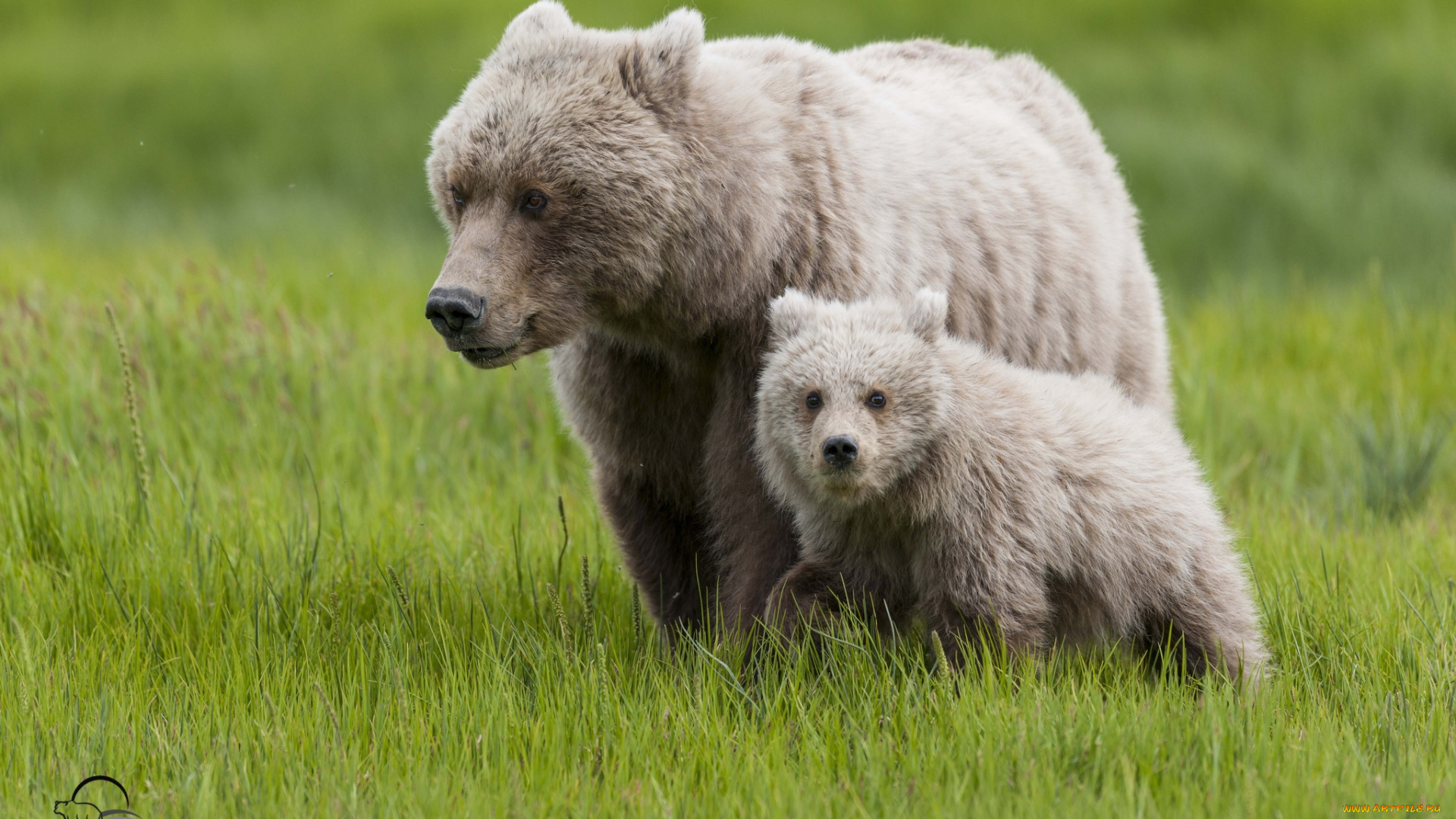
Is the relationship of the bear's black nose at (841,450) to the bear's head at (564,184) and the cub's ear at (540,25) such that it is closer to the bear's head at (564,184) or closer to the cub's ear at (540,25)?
the bear's head at (564,184)

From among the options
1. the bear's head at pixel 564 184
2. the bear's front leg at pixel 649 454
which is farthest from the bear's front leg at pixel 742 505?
the bear's head at pixel 564 184

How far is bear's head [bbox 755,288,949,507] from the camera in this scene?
393 centimetres

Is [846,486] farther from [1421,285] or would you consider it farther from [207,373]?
[1421,285]

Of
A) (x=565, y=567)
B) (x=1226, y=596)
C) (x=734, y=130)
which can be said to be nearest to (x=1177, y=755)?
(x=1226, y=596)

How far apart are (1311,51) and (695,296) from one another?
1103 cm

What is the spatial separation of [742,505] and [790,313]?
0.75 m

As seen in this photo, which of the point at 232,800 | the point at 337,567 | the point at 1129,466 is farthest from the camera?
the point at 337,567

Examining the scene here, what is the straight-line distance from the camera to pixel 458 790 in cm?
351

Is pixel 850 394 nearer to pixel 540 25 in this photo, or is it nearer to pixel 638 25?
pixel 540 25

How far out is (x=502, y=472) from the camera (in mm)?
7238

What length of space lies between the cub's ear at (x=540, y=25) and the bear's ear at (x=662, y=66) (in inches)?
10.0

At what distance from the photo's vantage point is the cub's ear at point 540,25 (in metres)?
4.37

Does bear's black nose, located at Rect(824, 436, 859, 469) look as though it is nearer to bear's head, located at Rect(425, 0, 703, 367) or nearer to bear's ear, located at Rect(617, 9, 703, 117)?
bear's head, located at Rect(425, 0, 703, 367)

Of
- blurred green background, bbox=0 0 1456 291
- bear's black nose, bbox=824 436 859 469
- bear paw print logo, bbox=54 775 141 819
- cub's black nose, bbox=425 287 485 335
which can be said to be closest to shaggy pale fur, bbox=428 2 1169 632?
cub's black nose, bbox=425 287 485 335
